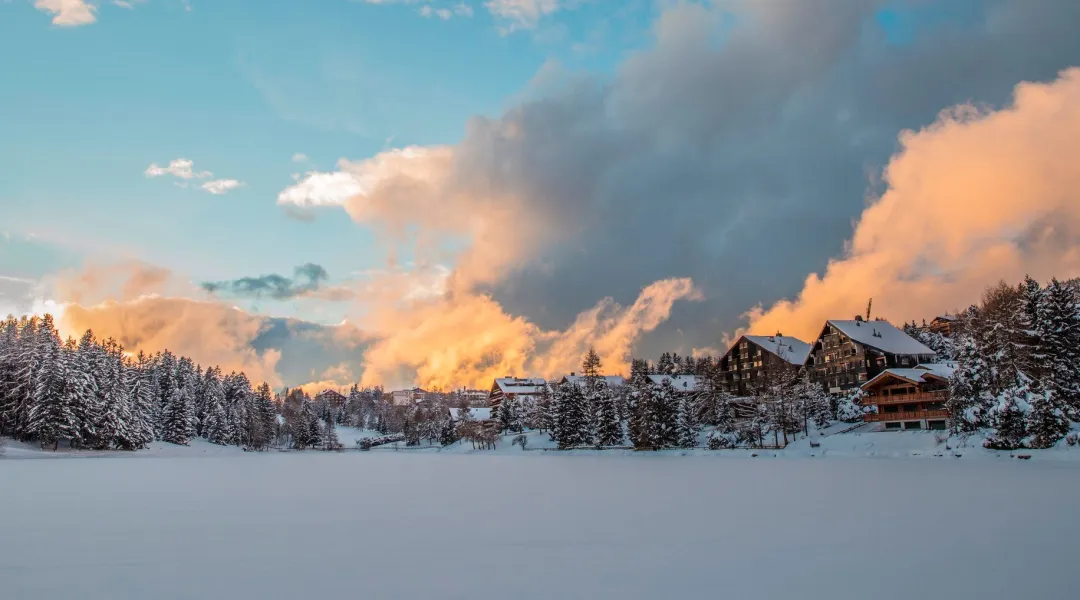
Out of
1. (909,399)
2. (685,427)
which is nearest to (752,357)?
(685,427)

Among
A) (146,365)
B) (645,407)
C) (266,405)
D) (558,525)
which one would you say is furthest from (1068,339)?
(266,405)

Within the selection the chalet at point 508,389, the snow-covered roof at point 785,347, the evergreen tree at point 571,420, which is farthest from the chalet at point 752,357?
the chalet at point 508,389

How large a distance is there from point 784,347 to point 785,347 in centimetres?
43

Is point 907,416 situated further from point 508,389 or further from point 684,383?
point 508,389

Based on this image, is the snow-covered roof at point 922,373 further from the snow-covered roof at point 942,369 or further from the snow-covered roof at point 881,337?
the snow-covered roof at point 881,337

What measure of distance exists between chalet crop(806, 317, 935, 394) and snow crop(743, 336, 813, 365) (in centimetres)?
715

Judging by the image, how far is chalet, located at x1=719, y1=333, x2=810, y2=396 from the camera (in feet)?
374

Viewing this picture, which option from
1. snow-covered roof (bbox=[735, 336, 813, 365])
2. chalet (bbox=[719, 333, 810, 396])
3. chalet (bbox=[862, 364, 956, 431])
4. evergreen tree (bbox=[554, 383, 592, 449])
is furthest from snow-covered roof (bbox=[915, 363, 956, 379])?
evergreen tree (bbox=[554, 383, 592, 449])

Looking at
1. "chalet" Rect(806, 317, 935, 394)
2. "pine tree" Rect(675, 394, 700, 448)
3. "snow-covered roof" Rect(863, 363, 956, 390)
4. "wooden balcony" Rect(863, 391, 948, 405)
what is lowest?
"pine tree" Rect(675, 394, 700, 448)

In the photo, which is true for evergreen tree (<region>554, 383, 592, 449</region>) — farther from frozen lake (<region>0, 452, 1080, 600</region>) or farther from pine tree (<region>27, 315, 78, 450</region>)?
pine tree (<region>27, 315, 78, 450</region>)

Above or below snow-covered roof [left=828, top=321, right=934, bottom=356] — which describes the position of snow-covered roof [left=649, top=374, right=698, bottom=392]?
below

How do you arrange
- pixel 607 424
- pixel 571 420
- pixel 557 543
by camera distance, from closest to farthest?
1. pixel 557 543
2. pixel 607 424
3. pixel 571 420

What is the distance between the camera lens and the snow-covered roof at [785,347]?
114188 millimetres

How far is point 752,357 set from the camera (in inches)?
4616
